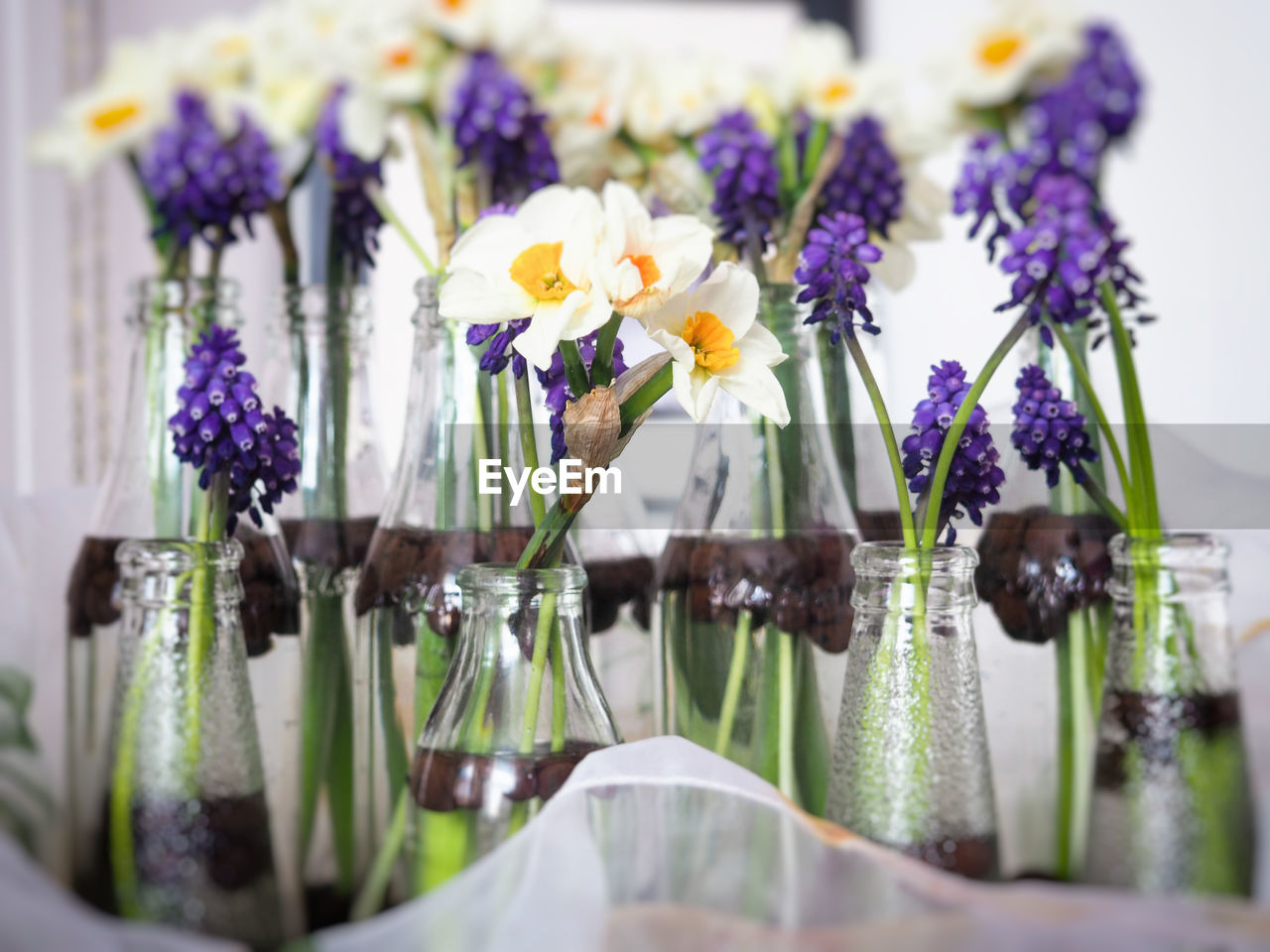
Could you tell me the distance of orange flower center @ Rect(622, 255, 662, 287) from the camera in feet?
0.73

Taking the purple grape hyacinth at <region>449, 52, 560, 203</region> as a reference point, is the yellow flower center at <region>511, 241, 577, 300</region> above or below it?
below

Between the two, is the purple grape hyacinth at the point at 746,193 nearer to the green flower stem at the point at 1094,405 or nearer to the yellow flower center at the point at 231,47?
the green flower stem at the point at 1094,405

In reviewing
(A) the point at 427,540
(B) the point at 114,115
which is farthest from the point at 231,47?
(A) the point at 427,540

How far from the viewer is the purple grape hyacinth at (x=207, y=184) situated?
13.3 inches

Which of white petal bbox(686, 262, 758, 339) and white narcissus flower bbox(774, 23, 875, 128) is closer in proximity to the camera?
white petal bbox(686, 262, 758, 339)

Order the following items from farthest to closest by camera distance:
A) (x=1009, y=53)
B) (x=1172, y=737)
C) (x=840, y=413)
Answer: (x=1009, y=53)
(x=840, y=413)
(x=1172, y=737)

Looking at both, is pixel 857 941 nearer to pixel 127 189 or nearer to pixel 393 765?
pixel 393 765

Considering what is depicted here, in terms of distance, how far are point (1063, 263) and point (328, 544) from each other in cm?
22

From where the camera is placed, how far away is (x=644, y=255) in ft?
0.74

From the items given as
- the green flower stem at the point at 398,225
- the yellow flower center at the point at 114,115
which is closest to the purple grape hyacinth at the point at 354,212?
the green flower stem at the point at 398,225

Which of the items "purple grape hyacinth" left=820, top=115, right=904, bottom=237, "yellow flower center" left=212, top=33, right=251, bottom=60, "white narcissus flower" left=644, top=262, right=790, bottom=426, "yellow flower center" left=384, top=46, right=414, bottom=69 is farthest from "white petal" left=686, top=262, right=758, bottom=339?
"yellow flower center" left=212, top=33, right=251, bottom=60

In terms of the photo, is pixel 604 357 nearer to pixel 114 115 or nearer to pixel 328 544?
pixel 328 544

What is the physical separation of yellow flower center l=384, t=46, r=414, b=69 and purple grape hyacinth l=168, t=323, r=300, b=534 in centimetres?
17

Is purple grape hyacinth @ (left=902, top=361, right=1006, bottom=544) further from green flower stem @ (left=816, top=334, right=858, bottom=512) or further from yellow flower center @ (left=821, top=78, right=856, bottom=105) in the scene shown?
yellow flower center @ (left=821, top=78, right=856, bottom=105)
